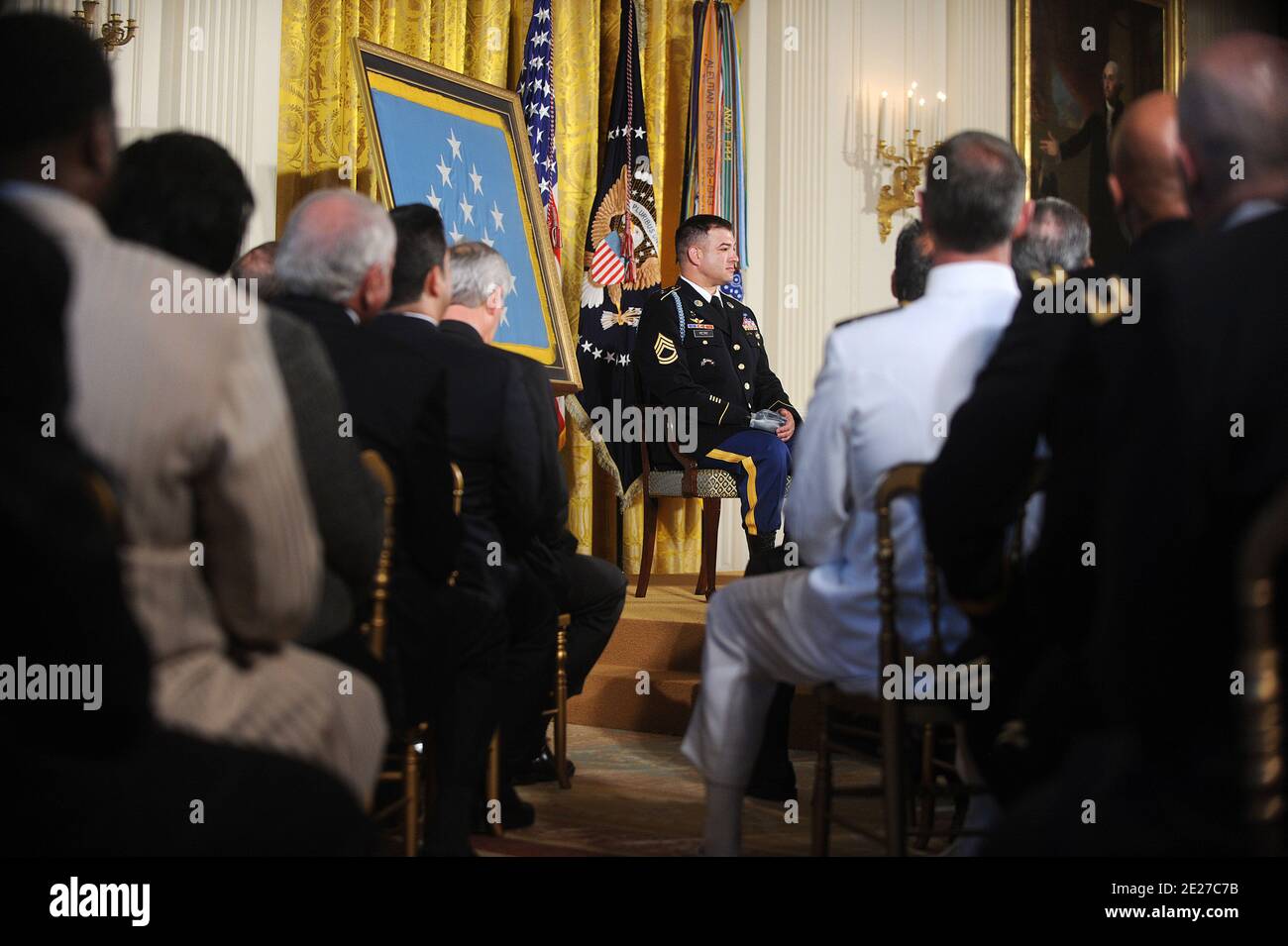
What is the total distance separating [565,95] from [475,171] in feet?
4.35

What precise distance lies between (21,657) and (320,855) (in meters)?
0.38

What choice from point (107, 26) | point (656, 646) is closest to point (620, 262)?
point (656, 646)

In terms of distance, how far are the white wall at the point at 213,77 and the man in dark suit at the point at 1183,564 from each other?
15.1 ft

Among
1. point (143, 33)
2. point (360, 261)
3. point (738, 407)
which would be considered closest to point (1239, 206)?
point (360, 261)

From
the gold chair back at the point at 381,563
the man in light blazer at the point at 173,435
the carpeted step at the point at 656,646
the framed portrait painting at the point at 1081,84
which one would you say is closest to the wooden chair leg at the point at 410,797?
the gold chair back at the point at 381,563

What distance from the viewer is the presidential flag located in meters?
6.82

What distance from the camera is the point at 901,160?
8.34m

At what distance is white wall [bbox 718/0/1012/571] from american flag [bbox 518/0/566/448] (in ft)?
5.51

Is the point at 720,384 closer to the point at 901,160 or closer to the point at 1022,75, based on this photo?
the point at 901,160

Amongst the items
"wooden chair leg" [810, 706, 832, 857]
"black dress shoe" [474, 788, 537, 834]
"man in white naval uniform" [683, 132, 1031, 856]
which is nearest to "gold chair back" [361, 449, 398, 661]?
"man in white naval uniform" [683, 132, 1031, 856]

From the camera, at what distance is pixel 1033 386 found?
77.3 inches

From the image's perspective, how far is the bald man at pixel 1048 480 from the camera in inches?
69.3

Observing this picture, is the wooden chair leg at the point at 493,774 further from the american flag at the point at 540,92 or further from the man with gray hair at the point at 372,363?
the american flag at the point at 540,92
